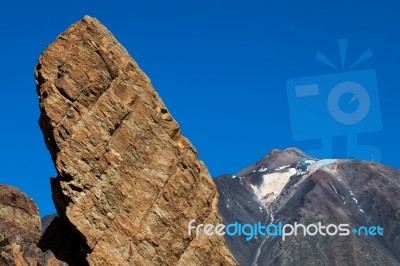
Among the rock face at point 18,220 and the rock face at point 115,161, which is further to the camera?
the rock face at point 18,220

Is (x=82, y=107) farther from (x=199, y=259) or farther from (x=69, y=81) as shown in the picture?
(x=199, y=259)

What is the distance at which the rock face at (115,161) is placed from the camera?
2564 cm

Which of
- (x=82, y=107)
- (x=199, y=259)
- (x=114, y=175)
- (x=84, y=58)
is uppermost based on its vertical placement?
(x=84, y=58)

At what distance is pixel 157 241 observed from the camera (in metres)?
26.7

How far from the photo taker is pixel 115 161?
26.3 meters

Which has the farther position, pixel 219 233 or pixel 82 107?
pixel 219 233

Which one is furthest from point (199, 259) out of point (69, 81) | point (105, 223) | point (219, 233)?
point (69, 81)

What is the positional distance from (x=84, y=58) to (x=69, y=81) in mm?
1073

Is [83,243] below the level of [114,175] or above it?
below

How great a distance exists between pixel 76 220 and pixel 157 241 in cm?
296

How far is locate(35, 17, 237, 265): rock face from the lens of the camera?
25.6 meters

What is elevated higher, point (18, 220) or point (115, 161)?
point (115, 161)

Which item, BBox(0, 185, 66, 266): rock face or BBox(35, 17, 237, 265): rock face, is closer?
BBox(35, 17, 237, 265): rock face

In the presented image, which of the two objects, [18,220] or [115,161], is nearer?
[115,161]
